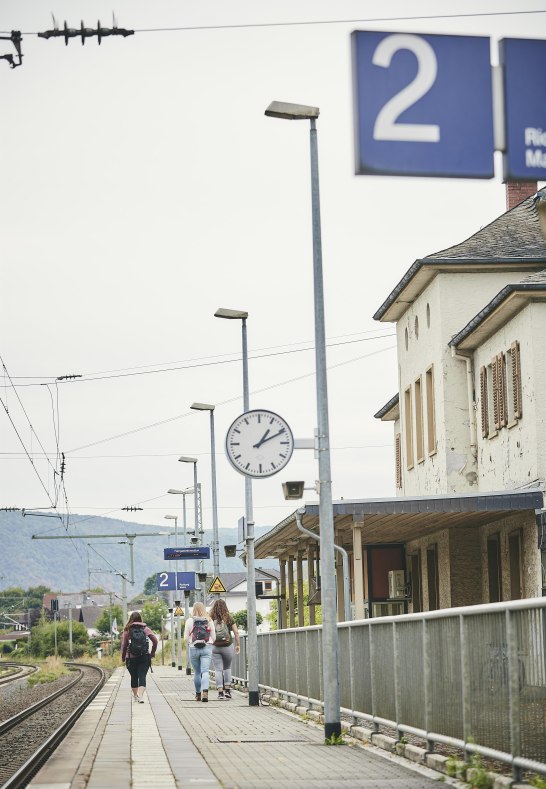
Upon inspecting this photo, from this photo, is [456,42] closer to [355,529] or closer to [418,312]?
[355,529]

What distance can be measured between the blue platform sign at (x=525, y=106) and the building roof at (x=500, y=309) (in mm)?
15424

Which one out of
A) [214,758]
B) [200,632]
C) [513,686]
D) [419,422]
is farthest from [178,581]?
[513,686]

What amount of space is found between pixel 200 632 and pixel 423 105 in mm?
16451

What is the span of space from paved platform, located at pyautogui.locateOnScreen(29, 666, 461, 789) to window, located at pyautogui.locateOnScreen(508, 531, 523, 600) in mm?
6925

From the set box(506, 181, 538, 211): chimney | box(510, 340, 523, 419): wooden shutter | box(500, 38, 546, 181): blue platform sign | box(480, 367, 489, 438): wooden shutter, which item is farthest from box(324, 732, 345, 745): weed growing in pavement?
box(506, 181, 538, 211): chimney

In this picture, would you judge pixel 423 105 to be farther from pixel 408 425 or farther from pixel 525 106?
pixel 408 425

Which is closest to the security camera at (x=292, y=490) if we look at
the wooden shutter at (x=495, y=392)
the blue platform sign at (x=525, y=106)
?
the blue platform sign at (x=525, y=106)

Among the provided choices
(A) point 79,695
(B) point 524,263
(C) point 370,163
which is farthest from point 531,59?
(A) point 79,695

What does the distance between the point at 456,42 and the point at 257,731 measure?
10513mm

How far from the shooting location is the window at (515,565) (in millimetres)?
27391

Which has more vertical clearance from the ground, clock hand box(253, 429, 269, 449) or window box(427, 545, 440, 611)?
clock hand box(253, 429, 269, 449)

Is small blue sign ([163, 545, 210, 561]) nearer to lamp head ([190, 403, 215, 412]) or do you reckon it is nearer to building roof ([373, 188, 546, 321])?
lamp head ([190, 403, 215, 412])

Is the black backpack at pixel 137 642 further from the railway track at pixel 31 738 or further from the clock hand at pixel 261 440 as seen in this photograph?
the clock hand at pixel 261 440

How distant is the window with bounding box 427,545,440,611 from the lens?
32.8m
